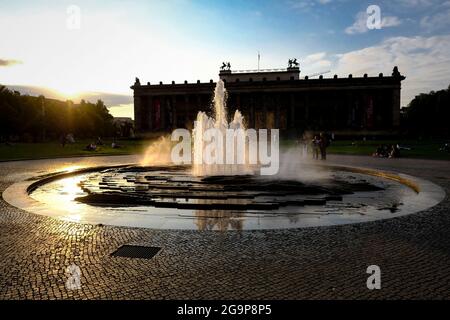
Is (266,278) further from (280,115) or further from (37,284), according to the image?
(280,115)

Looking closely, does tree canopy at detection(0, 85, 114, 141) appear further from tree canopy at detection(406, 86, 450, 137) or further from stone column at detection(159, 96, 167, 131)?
tree canopy at detection(406, 86, 450, 137)

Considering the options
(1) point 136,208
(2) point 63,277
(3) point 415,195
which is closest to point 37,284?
(2) point 63,277

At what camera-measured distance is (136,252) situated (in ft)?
23.3

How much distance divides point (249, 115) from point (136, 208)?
9672 centimetres

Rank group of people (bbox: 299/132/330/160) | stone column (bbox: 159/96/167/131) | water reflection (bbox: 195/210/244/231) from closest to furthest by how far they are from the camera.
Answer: water reflection (bbox: 195/210/244/231), group of people (bbox: 299/132/330/160), stone column (bbox: 159/96/167/131)

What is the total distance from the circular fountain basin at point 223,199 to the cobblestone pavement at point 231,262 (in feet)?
3.59

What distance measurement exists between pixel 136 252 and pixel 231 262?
1.93 metres

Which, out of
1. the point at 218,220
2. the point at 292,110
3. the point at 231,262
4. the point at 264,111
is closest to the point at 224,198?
the point at 218,220

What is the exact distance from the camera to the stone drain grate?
22.7 feet

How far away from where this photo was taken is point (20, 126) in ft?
265

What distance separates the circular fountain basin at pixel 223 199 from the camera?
10.1m

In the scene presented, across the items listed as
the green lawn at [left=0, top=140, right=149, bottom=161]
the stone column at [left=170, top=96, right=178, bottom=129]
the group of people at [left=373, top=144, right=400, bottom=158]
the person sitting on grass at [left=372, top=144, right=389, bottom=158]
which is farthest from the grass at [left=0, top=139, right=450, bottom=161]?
the stone column at [left=170, top=96, right=178, bottom=129]

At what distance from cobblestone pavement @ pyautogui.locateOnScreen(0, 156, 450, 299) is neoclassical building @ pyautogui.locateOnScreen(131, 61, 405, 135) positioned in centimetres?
8539
